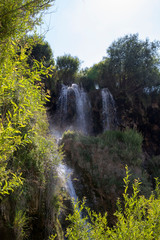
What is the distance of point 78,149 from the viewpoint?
8406 mm

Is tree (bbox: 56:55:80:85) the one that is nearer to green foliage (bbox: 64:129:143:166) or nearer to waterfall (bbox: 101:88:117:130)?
waterfall (bbox: 101:88:117:130)

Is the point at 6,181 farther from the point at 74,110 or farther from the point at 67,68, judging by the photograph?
the point at 67,68

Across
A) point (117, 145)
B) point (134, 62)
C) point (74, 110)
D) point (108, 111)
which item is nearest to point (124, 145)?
point (117, 145)

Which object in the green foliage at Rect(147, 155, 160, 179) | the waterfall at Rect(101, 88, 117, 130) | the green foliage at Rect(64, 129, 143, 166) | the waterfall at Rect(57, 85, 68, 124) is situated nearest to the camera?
the green foliage at Rect(64, 129, 143, 166)

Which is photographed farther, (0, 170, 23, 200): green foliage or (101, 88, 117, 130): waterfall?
(101, 88, 117, 130): waterfall

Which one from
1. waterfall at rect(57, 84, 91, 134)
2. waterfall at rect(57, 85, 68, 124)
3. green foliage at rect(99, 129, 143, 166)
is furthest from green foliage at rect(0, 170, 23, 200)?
waterfall at rect(57, 85, 68, 124)

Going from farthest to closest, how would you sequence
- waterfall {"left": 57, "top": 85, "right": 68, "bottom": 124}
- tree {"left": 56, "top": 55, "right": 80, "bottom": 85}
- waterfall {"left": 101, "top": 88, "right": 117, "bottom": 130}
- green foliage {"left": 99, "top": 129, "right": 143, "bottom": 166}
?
tree {"left": 56, "top": 55, "right": 80, "bottom": 85} < waterfall {"left": 101, "top": 88, "right": 117, "bottom": 130} < waterfall {"left": 57, "top": 85, "right": 68, "bottom": 124} < green foliage {"left": 99, "top": 129, "right": 143, "bottom": 166}

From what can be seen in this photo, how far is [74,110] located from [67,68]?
671cm

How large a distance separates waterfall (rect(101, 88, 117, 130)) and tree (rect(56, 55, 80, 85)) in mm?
4522

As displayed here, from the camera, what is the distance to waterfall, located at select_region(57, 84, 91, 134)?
14805 millimetres

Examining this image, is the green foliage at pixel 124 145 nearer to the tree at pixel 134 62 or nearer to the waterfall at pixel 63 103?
the waterfall at pixel 63 103

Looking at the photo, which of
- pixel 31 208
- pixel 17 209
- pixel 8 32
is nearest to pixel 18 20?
pixel 8 32

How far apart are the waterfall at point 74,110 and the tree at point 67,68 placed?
335 cm

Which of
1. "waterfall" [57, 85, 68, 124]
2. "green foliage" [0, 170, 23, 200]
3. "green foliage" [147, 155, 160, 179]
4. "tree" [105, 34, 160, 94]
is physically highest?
"tree" [105, 34, 160, 94]
